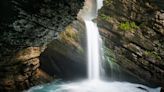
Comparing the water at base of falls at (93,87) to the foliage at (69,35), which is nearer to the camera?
the water at base of falls at (93,87)

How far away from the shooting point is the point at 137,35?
1675cm

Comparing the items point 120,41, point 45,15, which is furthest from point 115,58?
point 45,15

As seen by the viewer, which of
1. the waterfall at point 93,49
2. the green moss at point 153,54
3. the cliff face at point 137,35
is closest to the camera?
the cliff face at point 137,35

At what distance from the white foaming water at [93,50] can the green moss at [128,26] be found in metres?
1.68

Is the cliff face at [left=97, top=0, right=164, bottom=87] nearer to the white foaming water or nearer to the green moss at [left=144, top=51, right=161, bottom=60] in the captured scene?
the green moss at [left=144, top=51, right=161, bottom=60]

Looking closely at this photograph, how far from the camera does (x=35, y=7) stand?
27.5 feet

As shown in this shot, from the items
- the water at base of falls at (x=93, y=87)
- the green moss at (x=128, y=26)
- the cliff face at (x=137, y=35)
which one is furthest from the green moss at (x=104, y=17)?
the water at base of falls at (x=93, y=87)

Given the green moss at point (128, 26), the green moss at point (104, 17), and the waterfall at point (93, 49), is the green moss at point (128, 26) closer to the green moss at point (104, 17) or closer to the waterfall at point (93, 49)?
the green moss at point (104, 17)

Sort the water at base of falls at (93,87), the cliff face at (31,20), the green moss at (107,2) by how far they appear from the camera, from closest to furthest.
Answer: the cliff face at (31,20) < the water at base of falls at (93,87) < the green moss at (107,2)

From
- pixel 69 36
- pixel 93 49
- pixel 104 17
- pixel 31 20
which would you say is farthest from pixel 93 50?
pixel 31 20

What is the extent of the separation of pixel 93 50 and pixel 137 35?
286 centimetres

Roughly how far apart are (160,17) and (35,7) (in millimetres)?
9304

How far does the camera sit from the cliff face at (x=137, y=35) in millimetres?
16297

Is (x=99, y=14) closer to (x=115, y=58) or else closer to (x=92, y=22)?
(x=92, y=22)
